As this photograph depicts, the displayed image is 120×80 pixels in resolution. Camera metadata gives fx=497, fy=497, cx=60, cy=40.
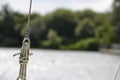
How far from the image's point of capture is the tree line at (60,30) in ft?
242

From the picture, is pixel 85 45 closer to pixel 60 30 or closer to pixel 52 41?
pixel 60 30

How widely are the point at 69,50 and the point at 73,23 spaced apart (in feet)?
15.0

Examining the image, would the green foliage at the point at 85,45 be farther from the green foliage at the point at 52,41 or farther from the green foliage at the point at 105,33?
the green foliage at the point at 52,41

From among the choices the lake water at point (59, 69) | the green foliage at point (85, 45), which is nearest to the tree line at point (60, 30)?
the green foliage at point (85, 45)

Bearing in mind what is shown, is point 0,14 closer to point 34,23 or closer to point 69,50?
point 34,23

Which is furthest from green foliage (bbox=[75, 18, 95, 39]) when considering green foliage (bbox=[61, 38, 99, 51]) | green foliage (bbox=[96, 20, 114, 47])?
green foliage (bbox=[96, 20, 114, 47])

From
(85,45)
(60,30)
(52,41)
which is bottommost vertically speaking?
(85,45)

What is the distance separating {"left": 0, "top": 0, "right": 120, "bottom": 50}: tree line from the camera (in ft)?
242

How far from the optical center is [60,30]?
78062mm

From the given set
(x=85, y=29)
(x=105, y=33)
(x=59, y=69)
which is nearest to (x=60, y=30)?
(x=85, y=29)

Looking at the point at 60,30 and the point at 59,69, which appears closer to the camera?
the point at 59,69

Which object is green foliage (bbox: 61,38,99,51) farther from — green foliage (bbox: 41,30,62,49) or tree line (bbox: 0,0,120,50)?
green foliage (bbox: 41,30,62,49)

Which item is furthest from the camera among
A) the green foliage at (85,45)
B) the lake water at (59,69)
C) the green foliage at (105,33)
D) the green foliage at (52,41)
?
the green foliage at (85,45)

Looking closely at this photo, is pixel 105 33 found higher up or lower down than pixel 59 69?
lower down
